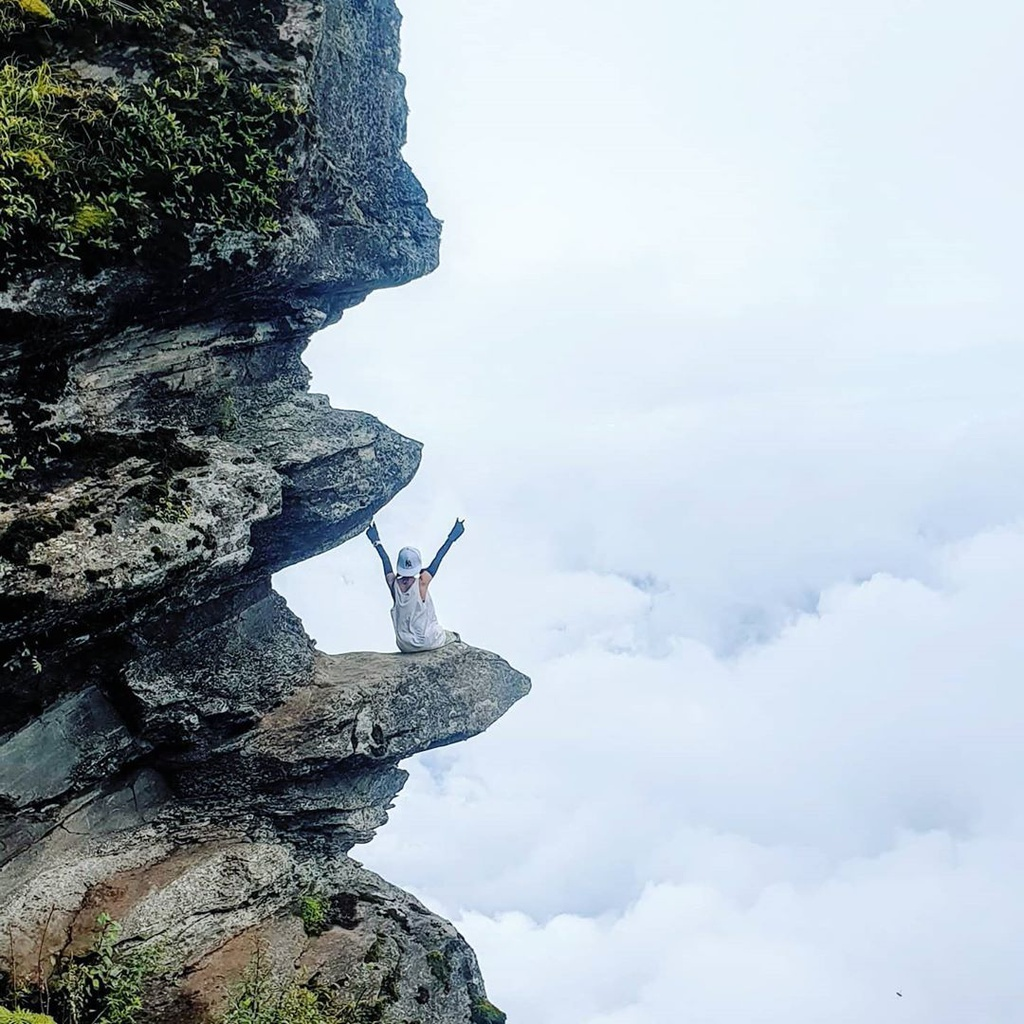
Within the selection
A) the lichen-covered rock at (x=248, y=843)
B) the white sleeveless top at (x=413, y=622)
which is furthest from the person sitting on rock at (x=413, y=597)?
the lichen-covered rock at (x=248, y=843)

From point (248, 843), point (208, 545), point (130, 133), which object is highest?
point (130, 133)

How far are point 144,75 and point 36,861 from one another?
45.9 ft

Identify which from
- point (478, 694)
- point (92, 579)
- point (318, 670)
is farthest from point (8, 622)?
point (478, 694)

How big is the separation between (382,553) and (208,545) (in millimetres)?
7829

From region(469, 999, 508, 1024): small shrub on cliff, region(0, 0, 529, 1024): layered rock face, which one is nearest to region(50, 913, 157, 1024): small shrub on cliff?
region(0, 0, 529, 1024): layered rock face

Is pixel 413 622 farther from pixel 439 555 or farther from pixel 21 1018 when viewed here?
pixel 21 1018

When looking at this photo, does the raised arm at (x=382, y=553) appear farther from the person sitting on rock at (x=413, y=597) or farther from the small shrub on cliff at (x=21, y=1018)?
the small shrub on cliff at (x=21, y=1018)

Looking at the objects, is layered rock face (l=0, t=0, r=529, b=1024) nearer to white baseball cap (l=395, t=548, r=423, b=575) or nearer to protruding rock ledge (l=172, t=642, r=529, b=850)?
protruding rock ledge (l=172, t=642, r=529, b=850)

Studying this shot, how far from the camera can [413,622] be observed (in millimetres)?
22141

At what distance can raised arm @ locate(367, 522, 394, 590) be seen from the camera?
22.4 meters

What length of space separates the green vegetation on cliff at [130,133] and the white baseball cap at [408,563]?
860 centimetres

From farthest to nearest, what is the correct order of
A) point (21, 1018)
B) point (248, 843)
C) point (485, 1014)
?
point (485, 1014)
point (248, 843)
point (21, 1018)

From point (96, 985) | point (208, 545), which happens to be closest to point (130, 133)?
point (208, 545)

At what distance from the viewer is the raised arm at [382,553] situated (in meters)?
22.4
